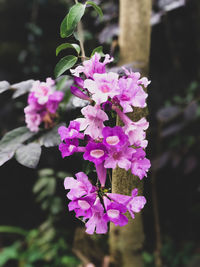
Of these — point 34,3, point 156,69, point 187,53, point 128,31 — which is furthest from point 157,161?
point 34,3

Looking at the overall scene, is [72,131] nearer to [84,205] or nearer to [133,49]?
[84,205]

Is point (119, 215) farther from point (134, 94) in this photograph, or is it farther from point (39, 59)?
point (39, 59)

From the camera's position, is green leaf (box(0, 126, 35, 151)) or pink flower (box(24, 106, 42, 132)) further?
pink flower (box(24, 106, 42, 132))

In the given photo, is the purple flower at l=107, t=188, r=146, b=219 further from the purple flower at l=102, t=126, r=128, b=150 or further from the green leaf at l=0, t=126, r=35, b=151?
the green leaf at l=0, t=126, r=35, b=151

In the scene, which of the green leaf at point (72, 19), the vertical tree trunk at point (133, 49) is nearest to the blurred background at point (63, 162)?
the vertical tree trunk at point (133, 49)

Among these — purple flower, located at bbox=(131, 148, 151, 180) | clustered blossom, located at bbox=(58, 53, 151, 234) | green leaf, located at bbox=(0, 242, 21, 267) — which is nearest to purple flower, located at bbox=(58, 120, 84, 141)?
clustered blossom, located at bbox=(58, 53, 151, 234)

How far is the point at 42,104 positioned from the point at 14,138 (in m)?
0.16

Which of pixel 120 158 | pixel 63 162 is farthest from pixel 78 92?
pixel 63 162

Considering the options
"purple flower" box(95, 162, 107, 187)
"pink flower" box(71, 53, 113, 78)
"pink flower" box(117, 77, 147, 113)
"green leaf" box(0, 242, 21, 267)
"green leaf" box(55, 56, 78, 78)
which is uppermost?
"green leaf" box(55, 56, 78, 78)

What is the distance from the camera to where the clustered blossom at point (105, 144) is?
19.8 inches

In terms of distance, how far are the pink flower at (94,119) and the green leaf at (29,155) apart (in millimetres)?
279

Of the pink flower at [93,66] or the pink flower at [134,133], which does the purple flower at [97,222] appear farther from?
the pink flower at [93,66]

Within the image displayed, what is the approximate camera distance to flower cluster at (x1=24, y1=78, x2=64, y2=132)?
3.10ft

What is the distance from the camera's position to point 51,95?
1.02m
